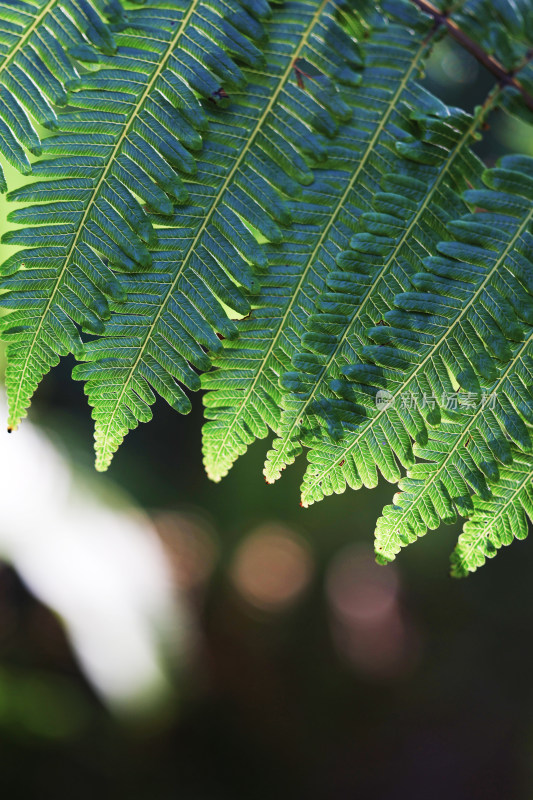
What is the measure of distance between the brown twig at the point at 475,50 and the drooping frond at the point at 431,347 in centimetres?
23

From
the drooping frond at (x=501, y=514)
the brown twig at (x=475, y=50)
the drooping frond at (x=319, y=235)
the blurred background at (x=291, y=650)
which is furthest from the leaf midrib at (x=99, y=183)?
the blurred background at (x=291, y=650)

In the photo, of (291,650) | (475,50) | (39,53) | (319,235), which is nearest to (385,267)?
Answer: (319,235)

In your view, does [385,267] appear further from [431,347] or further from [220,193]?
[220,193]

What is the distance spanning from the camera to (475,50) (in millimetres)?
953

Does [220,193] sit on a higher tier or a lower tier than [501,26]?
lower

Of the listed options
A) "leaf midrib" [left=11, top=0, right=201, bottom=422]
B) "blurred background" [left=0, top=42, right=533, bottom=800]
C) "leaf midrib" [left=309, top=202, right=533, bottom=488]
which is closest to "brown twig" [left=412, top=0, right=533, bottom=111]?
"leaf midrib" [left=309, top=202, right=533, bottom=488]

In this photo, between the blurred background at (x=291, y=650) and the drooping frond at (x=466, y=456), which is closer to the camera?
the drooping frond at (x=466, y=456)

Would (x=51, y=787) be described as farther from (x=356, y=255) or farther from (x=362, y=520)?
(x=356, y=255)

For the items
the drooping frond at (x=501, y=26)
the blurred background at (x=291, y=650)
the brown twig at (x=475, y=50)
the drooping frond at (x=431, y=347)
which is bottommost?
the blurred background at (x=291, y=650)

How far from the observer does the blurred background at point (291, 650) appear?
124 inches

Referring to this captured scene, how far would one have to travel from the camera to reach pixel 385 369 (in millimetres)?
866

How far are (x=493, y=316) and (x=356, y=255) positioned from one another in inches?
9.1

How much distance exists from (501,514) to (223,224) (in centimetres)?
65

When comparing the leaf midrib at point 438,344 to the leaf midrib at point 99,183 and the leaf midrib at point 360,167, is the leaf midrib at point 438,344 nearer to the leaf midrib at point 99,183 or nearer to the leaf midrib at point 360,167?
the leaf midrib at point 360,167
